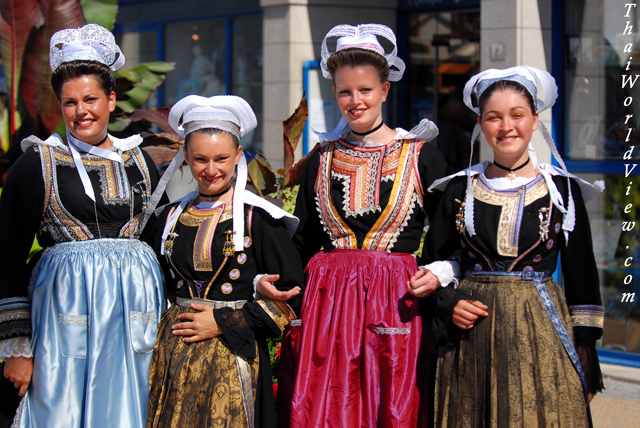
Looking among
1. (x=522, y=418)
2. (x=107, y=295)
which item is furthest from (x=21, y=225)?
(x=522, y=418)

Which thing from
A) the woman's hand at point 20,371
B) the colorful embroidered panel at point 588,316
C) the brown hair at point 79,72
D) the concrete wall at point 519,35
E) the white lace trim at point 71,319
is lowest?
the woman's hand at point 20,371

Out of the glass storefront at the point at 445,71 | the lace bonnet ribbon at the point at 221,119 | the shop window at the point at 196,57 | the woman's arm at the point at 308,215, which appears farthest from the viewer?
the shop window at the point at 196,57

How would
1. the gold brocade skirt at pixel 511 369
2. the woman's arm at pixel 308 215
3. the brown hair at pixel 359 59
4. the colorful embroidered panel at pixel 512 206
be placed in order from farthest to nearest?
1. the woman's arm at pixel 308 215
2. the brown hair at pixel 359 59
3. the colorful embroidered panel at pixel 512 206
4. the gold brocade skirt at pixel 511 369

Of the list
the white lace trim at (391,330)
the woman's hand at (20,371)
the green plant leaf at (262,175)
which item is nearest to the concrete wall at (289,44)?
the green plant leaf at (262,175)

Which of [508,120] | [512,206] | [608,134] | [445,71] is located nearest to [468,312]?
[512,206]

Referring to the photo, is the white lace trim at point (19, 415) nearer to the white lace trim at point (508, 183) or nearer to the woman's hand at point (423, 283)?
the woman's hand at point (423, 283)

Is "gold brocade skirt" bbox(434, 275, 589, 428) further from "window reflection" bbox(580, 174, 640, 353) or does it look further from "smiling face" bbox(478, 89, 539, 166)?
"window reflection" bbox(580, 174, 640, 353)

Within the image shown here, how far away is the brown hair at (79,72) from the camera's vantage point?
2959 mm

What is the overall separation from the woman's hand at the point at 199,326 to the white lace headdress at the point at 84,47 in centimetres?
113

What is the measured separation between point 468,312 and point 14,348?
180 centimetres

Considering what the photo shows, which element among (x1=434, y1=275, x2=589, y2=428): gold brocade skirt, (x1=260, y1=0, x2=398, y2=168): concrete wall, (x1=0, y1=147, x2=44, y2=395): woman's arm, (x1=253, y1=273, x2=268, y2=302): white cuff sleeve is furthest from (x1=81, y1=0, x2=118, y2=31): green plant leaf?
(x1=434, y1=275, x2=589, y2=428): gold brocade skirt

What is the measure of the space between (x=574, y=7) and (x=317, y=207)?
3234 mm

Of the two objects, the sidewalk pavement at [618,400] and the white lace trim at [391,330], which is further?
the sidewalk pavement at [618,400]

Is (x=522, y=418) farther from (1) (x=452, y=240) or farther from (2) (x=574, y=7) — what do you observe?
(2) (x=574, y=7)
